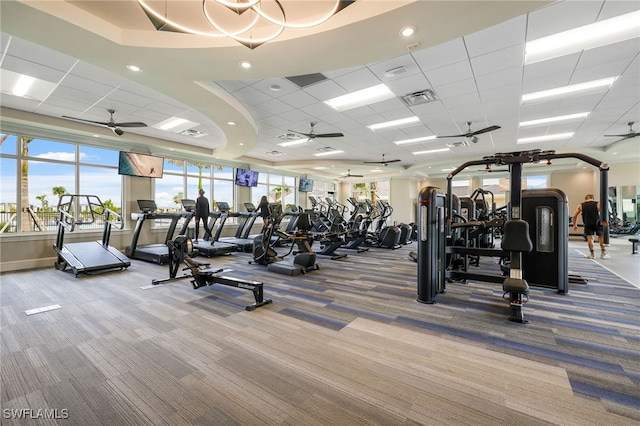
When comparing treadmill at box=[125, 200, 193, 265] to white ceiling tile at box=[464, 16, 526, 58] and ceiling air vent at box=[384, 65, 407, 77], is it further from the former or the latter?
white ceiling tile at box=[464, 16, 526, 58]

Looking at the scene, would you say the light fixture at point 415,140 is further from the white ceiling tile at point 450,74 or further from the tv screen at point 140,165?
the tv screen at point 140,165

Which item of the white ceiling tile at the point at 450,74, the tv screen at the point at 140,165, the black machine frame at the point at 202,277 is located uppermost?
the white ceiling tile at the point at 450,74

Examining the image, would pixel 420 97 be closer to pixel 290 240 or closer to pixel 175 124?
pixel 290 240

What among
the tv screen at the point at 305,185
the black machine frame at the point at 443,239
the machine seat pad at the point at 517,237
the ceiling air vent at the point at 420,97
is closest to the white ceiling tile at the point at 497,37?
the ceiling air vent at the point at 420,97

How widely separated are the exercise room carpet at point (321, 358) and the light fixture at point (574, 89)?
3.43 m

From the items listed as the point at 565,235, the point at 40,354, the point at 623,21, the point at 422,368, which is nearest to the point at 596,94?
the point at 623,21

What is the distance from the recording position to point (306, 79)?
4512mm

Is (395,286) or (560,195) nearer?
(560,195)

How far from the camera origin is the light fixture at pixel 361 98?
4.97m

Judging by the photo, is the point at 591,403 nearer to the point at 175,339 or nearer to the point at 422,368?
the point at 422,368

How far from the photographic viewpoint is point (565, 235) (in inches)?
158

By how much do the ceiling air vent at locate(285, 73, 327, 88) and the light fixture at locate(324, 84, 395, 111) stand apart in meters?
0.81

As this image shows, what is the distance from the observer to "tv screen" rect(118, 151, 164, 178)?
24.7 ft

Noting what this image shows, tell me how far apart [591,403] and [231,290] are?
4021mm
